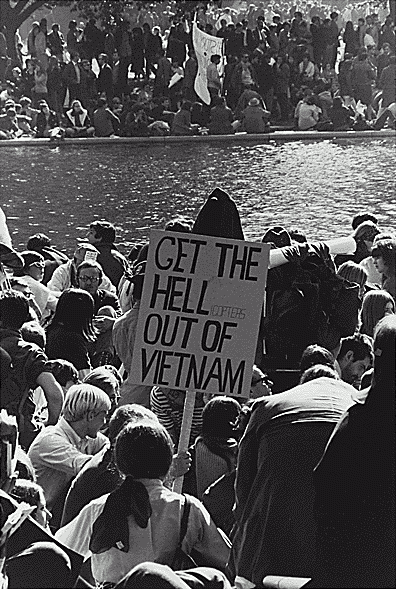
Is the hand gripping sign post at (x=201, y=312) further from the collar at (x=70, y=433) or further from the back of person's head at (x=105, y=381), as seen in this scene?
the back of person's head at (x=105, y=381)

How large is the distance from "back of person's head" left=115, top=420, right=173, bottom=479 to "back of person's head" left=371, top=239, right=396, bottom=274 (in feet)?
10.5

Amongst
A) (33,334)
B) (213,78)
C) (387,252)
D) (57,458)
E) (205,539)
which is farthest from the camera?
(213,78)

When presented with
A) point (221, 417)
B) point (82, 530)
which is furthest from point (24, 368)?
point (82, 530)

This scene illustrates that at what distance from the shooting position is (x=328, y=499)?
8.31 feet

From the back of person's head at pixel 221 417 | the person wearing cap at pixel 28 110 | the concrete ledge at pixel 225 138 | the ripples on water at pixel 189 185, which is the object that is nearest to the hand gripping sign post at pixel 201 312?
the back of person's head at pixel 221 417

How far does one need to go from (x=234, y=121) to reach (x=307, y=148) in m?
1.84

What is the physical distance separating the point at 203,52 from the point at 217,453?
17.2 meters

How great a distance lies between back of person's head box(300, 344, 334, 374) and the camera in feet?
14.1

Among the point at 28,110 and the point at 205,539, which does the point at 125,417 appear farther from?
the point at 28,110

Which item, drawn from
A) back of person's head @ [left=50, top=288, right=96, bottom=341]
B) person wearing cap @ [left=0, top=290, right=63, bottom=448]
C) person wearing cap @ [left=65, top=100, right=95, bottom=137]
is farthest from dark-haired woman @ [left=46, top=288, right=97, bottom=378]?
person wearing cap @ [left=65, top=100, right=95, bottom=137]

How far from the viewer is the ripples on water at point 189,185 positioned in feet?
44.5

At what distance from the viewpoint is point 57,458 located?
407 centimetres

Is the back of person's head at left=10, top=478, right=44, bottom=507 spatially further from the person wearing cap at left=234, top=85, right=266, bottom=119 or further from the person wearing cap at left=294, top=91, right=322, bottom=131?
the person wearing cap at left=294, top=91, right=322, bottom=131

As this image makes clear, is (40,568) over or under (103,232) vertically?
over
